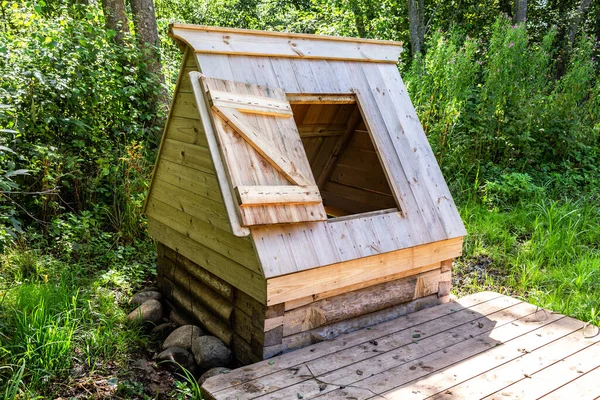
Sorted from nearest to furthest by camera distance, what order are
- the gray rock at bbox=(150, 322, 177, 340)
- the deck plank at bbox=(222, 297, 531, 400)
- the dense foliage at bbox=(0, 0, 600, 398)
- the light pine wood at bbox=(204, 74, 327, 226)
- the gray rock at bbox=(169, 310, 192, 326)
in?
the deck plank at bbox=(222, 297, 531, 400) < the light pine wood at bbox=(204, 74, 327, 226) < the dense foliage at bbox=(0, 0, 600, 398) < the gray rock at bbox=(150, 322, 177, 340) < the gray rock at bbox=(169, 310, 192, 326)

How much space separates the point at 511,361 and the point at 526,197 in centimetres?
348

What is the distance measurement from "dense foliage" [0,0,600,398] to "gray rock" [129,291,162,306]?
0.12m

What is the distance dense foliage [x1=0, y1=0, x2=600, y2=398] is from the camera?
338 cm

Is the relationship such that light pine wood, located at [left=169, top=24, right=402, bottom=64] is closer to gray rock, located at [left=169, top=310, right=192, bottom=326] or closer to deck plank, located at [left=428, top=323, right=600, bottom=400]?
gray rock, located at [left=169, top=310, right=192, bottom=326]

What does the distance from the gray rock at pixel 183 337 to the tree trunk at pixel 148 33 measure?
3384 millimetres

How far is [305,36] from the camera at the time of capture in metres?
3.61

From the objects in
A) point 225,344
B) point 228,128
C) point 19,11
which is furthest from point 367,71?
point 19,11

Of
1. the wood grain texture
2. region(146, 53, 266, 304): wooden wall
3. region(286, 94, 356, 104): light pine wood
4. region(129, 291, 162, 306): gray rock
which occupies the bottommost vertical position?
region(129, 291, 162, 306): gray rock

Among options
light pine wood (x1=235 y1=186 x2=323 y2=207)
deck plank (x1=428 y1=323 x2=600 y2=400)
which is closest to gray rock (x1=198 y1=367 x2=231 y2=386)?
light pine wood (x1=235 y1=186 x2=323 y2=207)

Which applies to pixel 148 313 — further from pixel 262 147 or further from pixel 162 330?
pixel 262 147

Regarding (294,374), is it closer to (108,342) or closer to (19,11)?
(108,342)

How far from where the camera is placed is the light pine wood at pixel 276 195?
2.77 m

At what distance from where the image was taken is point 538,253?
4.83 meters

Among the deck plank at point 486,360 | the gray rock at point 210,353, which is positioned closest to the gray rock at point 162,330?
the gray rock at point 210,353
